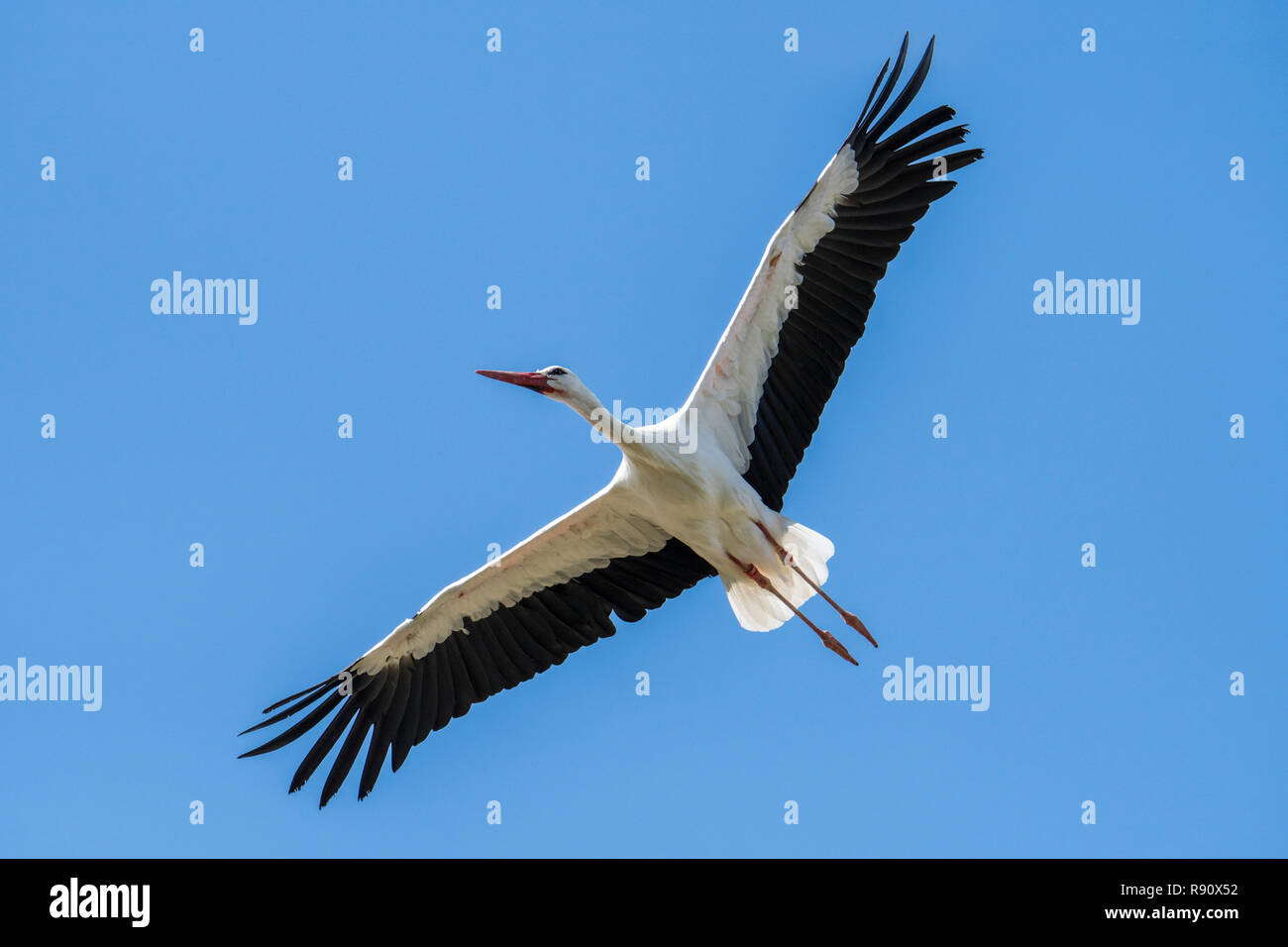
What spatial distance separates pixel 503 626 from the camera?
9.95 m

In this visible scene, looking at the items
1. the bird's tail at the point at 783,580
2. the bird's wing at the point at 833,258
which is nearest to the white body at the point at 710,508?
the bird's tail at the point at 783,580

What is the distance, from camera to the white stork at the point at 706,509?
9109mm

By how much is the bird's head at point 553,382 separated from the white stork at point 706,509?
0.01 meters

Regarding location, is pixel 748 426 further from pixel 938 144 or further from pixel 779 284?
pixel 938 144

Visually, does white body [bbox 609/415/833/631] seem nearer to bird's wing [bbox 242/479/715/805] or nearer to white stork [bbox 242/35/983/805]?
white stork [bbox 242/35/983/805]

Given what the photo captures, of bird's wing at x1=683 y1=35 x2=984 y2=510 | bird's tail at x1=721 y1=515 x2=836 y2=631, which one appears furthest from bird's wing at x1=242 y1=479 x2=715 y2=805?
bird's wing at x1=683 y1=35 x2=984 y2=510

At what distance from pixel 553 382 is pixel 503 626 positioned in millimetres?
1829

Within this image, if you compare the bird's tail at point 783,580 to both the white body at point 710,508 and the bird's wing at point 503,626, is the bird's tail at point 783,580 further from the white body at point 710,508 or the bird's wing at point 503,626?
the bird's wing at point 503,626

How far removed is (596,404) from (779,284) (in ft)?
4.22

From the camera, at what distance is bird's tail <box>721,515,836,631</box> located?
30.4 ft

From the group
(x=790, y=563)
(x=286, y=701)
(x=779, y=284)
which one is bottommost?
(x=286, y=701)

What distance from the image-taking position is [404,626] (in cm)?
977

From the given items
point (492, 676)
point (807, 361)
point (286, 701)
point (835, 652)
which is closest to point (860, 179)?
point (807, 361)

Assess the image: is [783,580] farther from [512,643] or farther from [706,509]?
[512,643]
